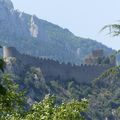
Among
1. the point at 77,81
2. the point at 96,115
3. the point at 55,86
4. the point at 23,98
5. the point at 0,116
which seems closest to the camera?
the point at 0,116

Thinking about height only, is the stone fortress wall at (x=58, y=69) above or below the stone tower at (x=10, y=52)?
below

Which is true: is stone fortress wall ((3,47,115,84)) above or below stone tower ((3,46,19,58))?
below

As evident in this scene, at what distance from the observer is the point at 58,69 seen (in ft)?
489

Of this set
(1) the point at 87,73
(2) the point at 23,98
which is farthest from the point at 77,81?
(2) the point at 23,98

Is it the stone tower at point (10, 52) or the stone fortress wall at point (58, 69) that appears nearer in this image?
the stone tower at point (10, 52)

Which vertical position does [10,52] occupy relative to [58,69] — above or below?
above

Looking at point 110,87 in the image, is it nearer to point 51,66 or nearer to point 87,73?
point 87,73

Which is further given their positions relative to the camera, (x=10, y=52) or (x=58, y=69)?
(x=58, y=69)

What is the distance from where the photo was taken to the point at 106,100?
150000 mm

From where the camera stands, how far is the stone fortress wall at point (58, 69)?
14338 cm

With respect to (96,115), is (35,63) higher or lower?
higher

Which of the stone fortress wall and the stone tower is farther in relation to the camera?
the stone fortress wall

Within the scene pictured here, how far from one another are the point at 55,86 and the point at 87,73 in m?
13.3

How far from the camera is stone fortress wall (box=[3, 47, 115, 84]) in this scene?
143 m
